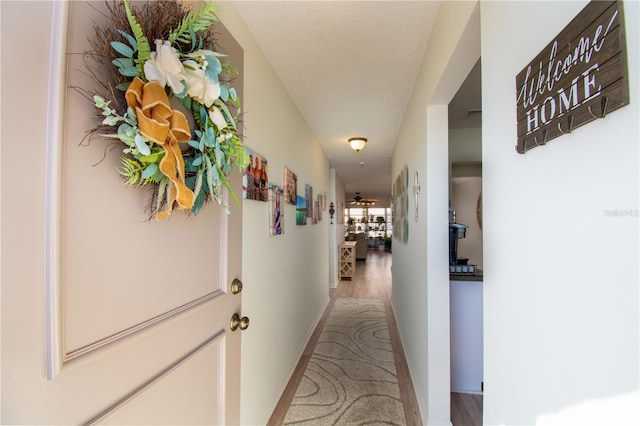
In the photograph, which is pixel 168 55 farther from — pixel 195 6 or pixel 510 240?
pixel 510 240

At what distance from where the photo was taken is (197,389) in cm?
96

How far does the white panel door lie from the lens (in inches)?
22.1

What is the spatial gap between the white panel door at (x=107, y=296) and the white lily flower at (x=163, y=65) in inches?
5.0

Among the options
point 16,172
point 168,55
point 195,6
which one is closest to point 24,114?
point 16,172

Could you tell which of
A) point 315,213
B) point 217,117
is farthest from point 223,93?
point 315,213

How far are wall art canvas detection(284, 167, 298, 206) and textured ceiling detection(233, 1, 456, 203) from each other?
0.72m

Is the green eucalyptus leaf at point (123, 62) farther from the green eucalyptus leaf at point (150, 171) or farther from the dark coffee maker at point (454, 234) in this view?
the dark coffee maker at point (454, 234)

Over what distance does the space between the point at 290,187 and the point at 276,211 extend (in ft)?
1.51

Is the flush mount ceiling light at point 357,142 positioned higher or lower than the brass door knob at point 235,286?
higher

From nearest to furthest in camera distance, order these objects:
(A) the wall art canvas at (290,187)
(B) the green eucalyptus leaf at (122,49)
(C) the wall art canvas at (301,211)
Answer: (B) the green eucalyptus leaf at (122,49) → (A) the wall art canvas at (290,187) → (C) the wall art canvas at (301,211)

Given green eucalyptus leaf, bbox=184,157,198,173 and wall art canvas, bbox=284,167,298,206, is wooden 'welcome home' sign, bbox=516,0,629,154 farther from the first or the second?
wall art canvas, bbox=284,167,298,206

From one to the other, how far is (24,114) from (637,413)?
1152mm

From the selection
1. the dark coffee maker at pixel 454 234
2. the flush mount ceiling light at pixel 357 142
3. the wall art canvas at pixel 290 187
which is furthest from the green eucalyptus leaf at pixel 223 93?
the flush mount ceiling light at pixel 357 142

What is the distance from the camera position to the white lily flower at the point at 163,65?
698mm
